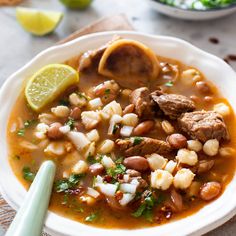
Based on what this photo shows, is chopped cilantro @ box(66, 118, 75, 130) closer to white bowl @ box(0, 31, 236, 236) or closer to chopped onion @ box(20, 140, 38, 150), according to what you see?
chopped onion @ box(20, 140, 38, 150)

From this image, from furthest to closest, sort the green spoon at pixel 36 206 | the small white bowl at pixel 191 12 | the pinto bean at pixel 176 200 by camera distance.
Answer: the small white bowl at pixel 191 12, the pinto bean at pixel 176 200, the green spoon at pixel 36 206

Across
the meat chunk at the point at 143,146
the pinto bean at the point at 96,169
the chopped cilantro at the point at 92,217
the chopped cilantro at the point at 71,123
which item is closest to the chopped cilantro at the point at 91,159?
the pinto bean at the point at 96,169

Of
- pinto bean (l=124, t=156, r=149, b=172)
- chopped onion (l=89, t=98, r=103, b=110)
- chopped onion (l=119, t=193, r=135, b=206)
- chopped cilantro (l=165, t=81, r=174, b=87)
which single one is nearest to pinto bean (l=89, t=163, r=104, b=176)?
pinto bean (l=124, t=156, r=149, b=172)

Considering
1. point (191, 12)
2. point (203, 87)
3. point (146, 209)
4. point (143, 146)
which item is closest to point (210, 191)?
point (146, 209)

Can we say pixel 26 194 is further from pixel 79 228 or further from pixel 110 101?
pixel 110 101

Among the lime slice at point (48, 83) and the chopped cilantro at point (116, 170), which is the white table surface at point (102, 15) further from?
the chopped cilantro at point (116, 170)
